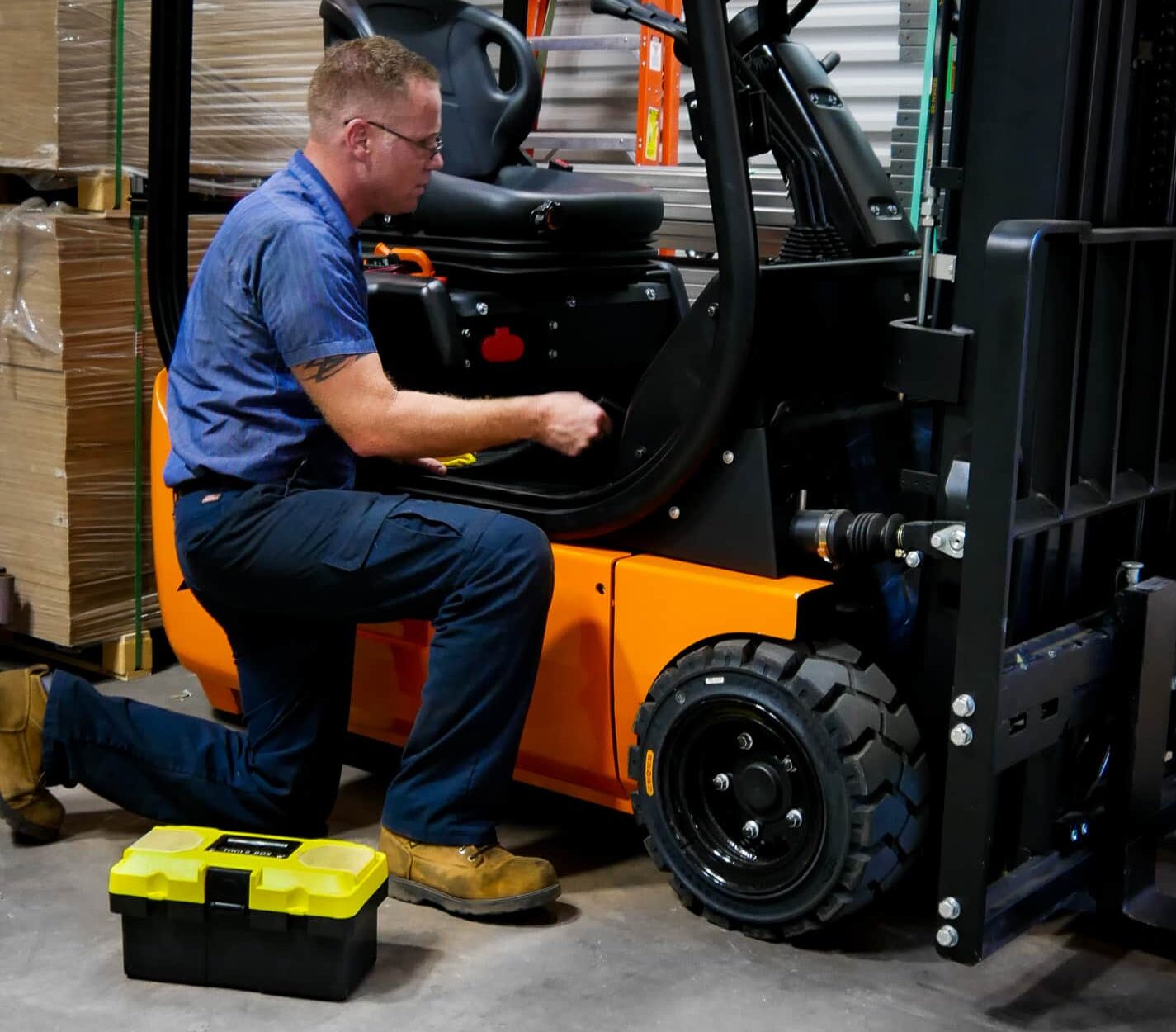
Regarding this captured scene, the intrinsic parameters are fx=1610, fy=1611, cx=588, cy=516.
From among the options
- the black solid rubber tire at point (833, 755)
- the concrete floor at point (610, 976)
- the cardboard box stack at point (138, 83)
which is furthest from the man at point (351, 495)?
the cardboard box stack at point (138, 83)

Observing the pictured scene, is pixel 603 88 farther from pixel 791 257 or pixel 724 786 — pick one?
pixel 724 786

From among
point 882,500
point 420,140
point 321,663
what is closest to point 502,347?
point 420,140

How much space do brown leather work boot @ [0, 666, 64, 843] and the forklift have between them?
0.85 metres

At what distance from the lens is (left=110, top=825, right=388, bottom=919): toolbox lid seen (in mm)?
2965

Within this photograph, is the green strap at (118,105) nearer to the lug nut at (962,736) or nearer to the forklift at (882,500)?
the forklift at (882,500)

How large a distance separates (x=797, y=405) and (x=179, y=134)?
6.60 ft

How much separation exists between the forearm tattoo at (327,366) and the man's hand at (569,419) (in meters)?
0.40

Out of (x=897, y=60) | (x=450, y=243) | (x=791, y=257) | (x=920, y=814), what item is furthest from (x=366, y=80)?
(x=897, y=60)

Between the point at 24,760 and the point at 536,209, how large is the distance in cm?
175

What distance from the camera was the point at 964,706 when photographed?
2805 mm

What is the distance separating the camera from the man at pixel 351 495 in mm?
3297

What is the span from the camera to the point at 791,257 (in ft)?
12.1

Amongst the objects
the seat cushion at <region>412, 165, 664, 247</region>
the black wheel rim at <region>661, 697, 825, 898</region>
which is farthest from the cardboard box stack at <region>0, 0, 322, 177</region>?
the black wheel rim at <region>661, 697, 825, 898</region>

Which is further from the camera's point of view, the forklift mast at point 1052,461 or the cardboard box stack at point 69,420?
the cardboard box stack at point 69,420
